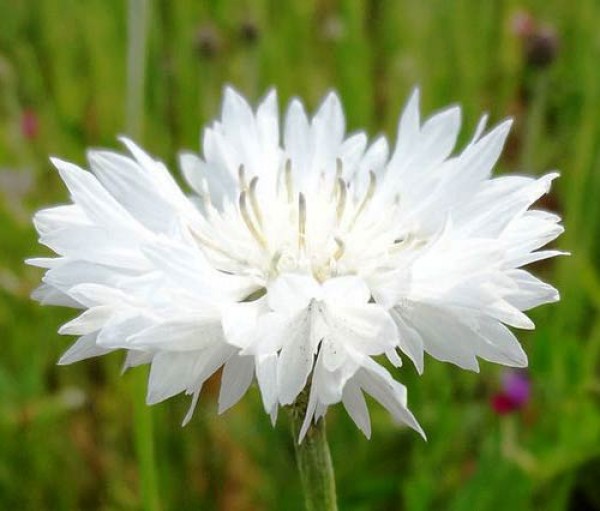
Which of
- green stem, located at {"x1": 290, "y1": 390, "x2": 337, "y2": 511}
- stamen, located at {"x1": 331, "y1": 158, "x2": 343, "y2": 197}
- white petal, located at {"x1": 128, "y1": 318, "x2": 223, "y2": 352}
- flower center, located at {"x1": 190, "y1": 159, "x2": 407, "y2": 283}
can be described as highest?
stamen, located at {"x1": 331, "y1": 158, "x2": 343, "y2": 197}

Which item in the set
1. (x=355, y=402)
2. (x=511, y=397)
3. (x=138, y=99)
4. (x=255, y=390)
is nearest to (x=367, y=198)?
(x=355, y=402)

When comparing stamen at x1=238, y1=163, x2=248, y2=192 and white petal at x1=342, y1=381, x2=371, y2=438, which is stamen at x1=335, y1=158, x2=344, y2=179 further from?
white petal at x1=342, y1=381, x2=371, y2=438

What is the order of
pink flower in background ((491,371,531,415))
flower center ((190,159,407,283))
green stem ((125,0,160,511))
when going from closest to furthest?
flower center ((190,159,407,283)) < green stem ((125,0,160,511)) < pink flower in background ((491,371,531,415))

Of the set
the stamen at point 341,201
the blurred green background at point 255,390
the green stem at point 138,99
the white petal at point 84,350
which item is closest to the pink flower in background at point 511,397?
the blurred green background at point 255,390

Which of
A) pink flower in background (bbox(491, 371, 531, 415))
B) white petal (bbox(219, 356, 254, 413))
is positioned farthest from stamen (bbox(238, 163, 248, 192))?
pink flower in background (bbox(491, 371, 531, 415))

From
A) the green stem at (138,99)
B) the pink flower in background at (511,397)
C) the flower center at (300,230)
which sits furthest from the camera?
the pink flower in background at (511,397)

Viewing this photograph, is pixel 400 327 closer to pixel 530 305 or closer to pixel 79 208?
pixel 530 305

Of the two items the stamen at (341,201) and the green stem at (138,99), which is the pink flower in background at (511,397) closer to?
the green stem at (138,99)

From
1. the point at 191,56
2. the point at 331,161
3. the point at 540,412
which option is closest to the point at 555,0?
the point at 191,56
